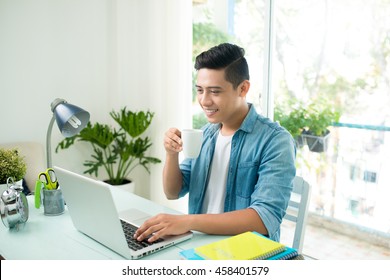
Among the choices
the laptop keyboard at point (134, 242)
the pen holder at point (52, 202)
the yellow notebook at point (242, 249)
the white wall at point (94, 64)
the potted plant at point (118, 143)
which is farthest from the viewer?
the potted plant at point (118, 143)

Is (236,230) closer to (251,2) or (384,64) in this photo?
(384,64)

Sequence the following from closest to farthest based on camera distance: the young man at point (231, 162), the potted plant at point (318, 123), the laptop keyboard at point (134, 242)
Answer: the laptop keyboard at point (134, 242), the young man at point (231, 162), the potted plant at point (318, 123)

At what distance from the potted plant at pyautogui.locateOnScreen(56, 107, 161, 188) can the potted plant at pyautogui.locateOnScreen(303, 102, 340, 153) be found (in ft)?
4.01

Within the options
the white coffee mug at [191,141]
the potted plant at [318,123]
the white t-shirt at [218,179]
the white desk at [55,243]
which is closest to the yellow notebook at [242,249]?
the white desk at [55,243]

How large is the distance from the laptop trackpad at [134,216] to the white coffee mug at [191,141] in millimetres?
263

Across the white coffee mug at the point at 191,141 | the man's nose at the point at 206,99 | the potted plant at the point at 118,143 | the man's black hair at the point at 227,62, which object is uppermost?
the man's black hair at the point at 227,62

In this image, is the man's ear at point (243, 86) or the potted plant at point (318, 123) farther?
the potted plant at point (318, 123)

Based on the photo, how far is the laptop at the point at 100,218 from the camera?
3.53 feet

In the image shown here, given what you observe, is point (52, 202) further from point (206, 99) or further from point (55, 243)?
point (206, 99)

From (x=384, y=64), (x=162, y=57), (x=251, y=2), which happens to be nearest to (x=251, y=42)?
(x=251, y=2)

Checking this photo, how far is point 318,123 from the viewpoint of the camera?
3.05m

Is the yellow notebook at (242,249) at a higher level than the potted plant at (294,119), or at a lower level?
lower

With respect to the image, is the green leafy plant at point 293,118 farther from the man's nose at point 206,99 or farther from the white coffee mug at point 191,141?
the white coffee mug at point 191,141

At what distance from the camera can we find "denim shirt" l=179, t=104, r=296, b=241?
4.58ft
